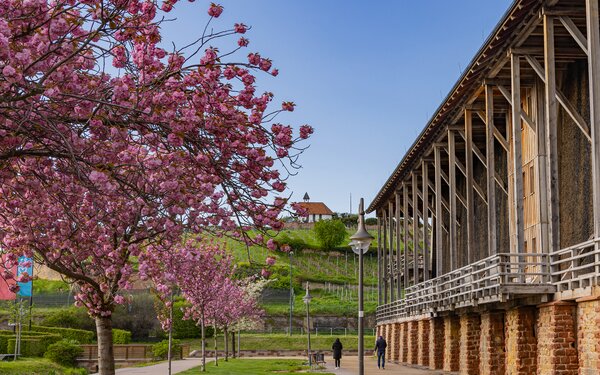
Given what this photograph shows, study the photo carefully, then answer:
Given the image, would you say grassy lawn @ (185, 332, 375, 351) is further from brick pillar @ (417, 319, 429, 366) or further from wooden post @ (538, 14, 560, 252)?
wooden post @ (538, 14, 560, 252)

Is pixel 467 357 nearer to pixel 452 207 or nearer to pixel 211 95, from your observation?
pixel 452 207

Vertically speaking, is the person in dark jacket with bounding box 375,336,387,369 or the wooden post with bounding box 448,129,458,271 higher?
the wooden post with bounding box 448,129,458,271

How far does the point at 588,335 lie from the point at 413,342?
2607cm

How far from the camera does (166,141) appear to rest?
36.5 feet

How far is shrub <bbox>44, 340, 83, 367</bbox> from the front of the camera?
47094mm

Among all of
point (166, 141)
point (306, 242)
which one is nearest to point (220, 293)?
point (166, 141)

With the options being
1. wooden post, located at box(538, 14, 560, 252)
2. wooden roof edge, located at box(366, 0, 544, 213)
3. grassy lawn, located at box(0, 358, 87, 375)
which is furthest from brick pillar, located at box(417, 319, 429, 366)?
wooden post, located at box(538, 14, 560, 252)

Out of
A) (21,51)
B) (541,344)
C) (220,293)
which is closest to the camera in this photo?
(21,51)

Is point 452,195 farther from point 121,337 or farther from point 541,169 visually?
point 121,337

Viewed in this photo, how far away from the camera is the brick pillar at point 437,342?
38125mm

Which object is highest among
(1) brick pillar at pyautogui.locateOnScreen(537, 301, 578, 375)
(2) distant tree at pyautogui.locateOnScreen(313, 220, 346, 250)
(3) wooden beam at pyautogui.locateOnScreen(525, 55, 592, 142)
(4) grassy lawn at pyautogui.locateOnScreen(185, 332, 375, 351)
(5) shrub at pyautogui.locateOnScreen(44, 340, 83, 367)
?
(2) distant tree at pyautogui.locateOnScreen(313, 220, 346, 250)

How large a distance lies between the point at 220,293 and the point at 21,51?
41.1 meters

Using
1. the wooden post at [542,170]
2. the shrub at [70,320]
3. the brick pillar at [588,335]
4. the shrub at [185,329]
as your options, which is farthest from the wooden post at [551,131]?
the shrub at [185,329]

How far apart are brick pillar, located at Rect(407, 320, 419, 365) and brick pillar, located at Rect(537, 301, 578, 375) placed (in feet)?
76.6
